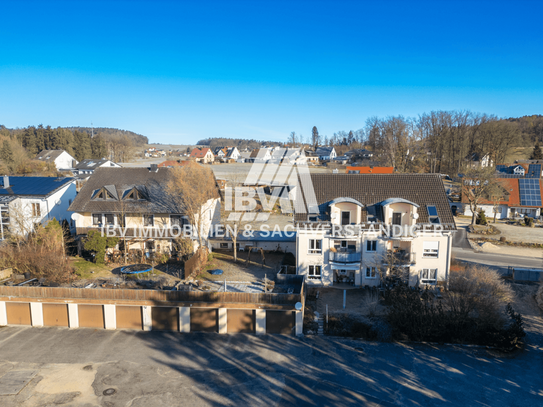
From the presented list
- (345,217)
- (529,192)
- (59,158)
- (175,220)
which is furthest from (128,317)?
(59,158)

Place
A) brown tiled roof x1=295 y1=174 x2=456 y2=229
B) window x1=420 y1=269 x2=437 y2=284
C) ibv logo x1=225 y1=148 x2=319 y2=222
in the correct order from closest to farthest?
1. window x1=420 y1=269 x2=437 y2=284
2. brown tiled roof x1=295 y1=174 x2=456 y2=229
3. ibv logo x1=225 y1=148 x2=319 y2=222

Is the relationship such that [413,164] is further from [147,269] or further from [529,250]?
[147,269]

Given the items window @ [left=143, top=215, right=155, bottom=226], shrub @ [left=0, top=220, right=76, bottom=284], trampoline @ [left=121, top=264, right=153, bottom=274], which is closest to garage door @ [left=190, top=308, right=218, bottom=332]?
trampoline @ [left=121, top=264, right=153, bottom=274]

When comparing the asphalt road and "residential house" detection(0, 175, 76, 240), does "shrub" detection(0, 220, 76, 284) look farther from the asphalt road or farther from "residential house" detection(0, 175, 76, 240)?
the asphalt road

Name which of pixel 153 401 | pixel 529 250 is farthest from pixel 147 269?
pixel 529 250

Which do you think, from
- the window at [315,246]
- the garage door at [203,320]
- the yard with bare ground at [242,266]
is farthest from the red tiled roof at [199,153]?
the garage door at [203,320]
